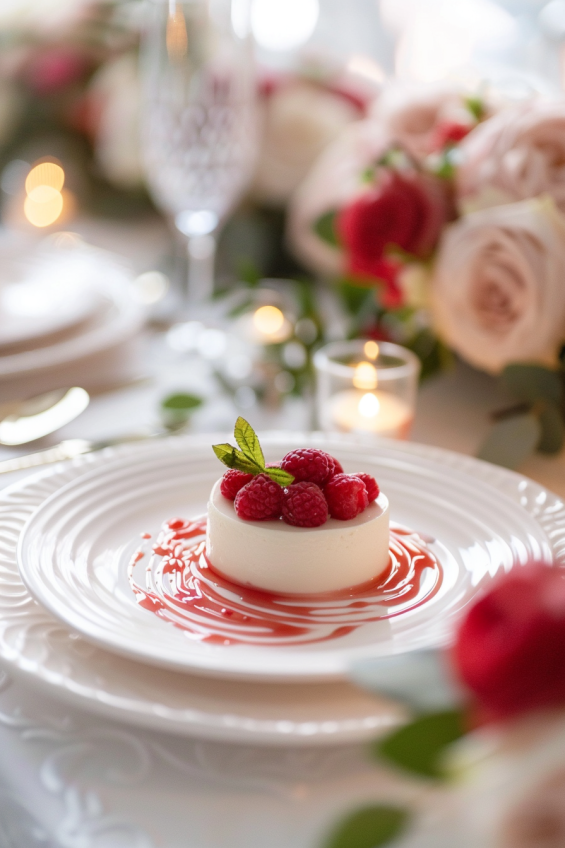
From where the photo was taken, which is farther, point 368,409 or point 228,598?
point 368,409

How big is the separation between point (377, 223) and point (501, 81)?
463mm

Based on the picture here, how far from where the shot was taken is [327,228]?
138 centimetres

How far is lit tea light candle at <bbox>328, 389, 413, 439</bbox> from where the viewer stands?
977 millimetres

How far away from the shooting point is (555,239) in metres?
0.94

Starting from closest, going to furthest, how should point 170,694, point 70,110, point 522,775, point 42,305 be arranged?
point 522,775, point 170,694, point 42,305, point 70,110

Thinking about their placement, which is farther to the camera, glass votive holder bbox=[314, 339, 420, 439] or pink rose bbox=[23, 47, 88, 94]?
pink rose bbox=[23, 47, 88, 94]

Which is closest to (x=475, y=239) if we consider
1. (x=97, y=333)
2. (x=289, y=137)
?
(x=97, y=333)

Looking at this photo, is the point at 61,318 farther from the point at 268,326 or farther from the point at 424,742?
the point at 424,742

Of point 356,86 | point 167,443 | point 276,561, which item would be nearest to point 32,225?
point 356,86

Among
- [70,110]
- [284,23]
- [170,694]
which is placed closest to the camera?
[170,694]

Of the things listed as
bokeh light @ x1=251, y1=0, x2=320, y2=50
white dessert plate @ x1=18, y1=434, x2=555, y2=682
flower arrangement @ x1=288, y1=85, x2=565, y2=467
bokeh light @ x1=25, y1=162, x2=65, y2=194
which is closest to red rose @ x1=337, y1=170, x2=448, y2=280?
flower arrangement @ x1=288, y1=85, x2=565, y2=467

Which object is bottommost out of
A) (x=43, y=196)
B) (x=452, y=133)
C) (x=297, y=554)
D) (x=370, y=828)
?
(x=43, y=196)

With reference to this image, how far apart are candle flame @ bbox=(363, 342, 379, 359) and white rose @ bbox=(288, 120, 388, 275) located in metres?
0.32

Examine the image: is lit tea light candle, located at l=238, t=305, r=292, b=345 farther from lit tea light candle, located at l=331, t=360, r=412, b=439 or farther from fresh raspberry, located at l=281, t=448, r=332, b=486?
fresh raspberry, located at l=281, t=448, r=332, b=486
